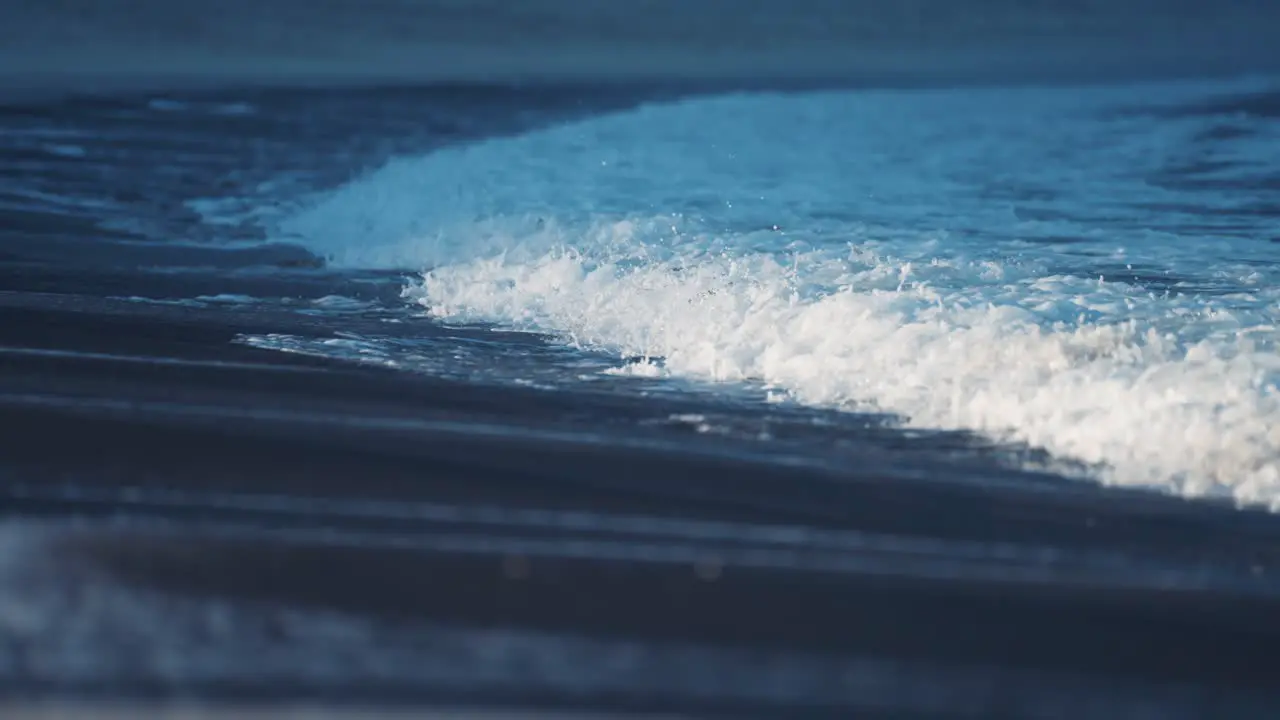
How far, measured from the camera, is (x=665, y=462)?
5.53 meters

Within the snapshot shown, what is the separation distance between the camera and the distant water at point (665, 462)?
3627mm

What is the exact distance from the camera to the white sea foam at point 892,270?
6047mm

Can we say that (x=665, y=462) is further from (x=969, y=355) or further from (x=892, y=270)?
(x=892, y=270)

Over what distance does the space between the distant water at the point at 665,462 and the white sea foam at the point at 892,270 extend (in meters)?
0.04

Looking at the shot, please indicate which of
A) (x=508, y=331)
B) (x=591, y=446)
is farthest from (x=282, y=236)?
(x=591, y=446)

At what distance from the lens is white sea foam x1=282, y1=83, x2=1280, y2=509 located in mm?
6047

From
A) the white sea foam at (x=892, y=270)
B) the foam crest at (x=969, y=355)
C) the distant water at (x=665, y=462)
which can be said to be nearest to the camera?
the distant water at (x=665, y=462)

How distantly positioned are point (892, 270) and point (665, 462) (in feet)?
12.6

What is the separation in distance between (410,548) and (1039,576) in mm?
1824

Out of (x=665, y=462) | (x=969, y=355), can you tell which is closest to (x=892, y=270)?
(x=969, y=355)

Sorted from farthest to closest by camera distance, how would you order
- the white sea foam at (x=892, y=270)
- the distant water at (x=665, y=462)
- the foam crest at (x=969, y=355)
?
the white sea foam at (x=892, y=270)
the foam crest at (x=969, y=355)
the distant water at (x=665, y=462)

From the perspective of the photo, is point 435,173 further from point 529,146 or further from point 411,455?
point 411,455

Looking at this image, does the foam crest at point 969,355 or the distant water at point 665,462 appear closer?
the distant water at point 665,462

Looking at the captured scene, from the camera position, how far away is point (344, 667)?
11.5 ft
